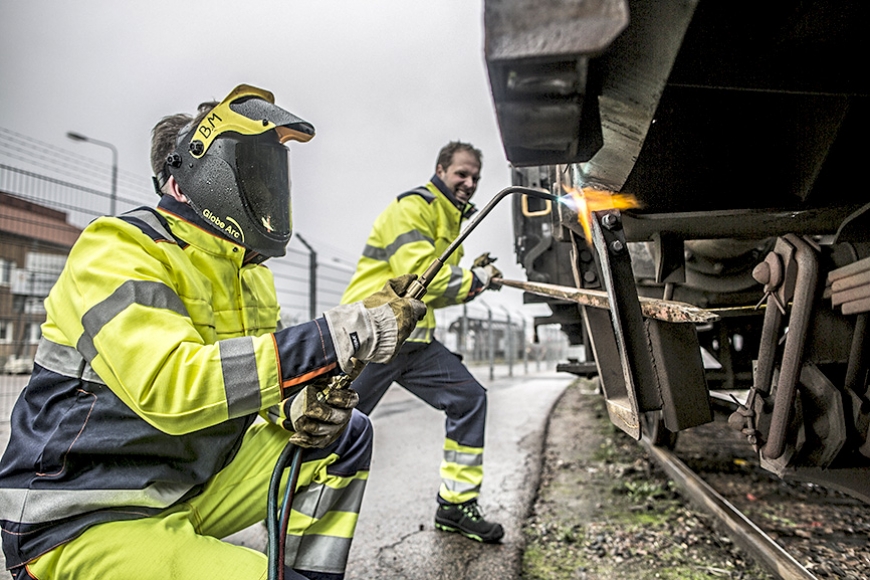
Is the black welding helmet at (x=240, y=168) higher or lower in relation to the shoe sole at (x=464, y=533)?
higher

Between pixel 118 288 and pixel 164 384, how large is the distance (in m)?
0.27

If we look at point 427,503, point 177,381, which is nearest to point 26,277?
point 427,503

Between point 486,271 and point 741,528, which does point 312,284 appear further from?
point 741,528

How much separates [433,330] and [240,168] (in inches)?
62.9

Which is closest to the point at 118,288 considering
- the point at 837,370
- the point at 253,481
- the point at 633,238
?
the point at 253,481

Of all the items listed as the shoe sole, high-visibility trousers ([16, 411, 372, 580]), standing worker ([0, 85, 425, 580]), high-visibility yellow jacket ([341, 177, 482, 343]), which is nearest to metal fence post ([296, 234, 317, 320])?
high-visibility yellow jacket ([341, 177, 482, 343])

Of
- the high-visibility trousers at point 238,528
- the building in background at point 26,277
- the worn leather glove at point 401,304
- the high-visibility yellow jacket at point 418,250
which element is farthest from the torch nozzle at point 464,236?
the building in background at point 26,277

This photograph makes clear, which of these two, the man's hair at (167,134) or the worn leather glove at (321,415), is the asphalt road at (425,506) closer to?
the worn leather glove at (321,415)

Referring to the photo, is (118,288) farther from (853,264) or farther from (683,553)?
(683,553)

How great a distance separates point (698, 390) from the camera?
1842 mm

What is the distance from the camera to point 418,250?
297 centimetres

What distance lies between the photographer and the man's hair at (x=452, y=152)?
3416mm

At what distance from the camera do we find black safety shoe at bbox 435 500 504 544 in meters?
2.59

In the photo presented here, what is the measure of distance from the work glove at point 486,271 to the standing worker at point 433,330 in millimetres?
17
